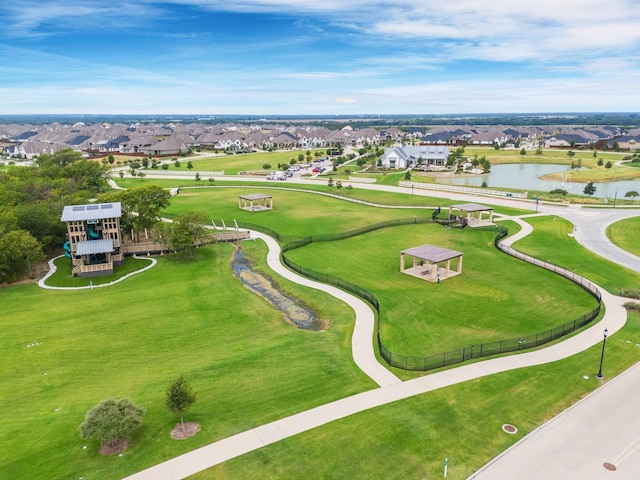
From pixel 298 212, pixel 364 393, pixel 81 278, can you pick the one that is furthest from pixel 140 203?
pixel 364 393

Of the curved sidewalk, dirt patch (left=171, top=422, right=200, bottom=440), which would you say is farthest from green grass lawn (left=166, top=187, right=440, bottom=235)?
dirt patch (left=171, top=422, right=200, bottom=440)

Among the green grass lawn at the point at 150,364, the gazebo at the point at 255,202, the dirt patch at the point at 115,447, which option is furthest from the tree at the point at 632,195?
the dirt patch at the point at 115,447

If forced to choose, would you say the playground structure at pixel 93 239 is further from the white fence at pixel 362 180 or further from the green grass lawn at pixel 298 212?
the white fence at pixel 362 180

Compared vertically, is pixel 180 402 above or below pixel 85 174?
below

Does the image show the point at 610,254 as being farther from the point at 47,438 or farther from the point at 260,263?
the point at 47,438

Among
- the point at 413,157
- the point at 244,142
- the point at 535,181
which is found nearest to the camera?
the point at 535,181

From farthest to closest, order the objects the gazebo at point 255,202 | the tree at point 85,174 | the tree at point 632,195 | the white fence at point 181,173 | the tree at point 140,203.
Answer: the white fence at point 181,173
the tree at point 632,195
the tree at point 85,174
the gazebo at point 255,202
the tree at point 140,203

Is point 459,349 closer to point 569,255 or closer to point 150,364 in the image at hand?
point 150,364
